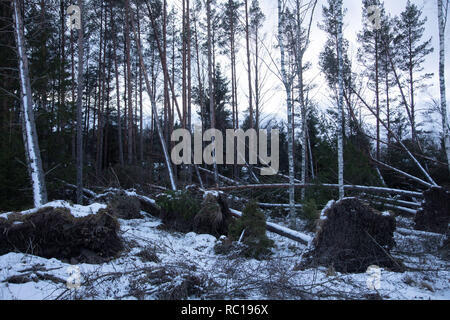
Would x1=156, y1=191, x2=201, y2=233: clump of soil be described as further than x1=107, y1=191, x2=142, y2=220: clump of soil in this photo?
No

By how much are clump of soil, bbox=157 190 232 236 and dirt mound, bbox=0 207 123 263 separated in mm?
2739

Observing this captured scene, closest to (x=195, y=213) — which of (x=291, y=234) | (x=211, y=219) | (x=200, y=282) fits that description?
(x=211, y=219)

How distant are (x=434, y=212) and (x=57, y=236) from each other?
7.82 m

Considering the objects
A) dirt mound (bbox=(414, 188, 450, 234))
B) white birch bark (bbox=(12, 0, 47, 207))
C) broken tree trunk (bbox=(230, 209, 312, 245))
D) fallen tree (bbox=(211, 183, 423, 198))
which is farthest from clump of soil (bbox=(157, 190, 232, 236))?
dirt mound (bbox=(414, 188, 450, 234))

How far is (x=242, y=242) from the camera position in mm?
5645

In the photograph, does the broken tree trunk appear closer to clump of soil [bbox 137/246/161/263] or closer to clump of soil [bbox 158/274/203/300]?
clump of soil [bbox 158/274/203/300]

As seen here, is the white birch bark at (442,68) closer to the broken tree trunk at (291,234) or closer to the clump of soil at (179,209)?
the broken tree trunk at (291,234)

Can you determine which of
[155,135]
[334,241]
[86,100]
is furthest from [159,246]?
[155,135]

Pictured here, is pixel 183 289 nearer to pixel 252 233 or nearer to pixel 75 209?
pixel 252 233

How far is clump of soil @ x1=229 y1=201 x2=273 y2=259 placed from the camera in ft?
17.4

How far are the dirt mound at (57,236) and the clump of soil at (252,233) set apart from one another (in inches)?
96.9

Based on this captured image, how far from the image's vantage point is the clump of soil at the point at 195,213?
23.2 feet

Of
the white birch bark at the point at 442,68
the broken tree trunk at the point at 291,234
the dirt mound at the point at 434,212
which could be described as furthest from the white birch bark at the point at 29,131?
the white birch bark at the point at 442,68
